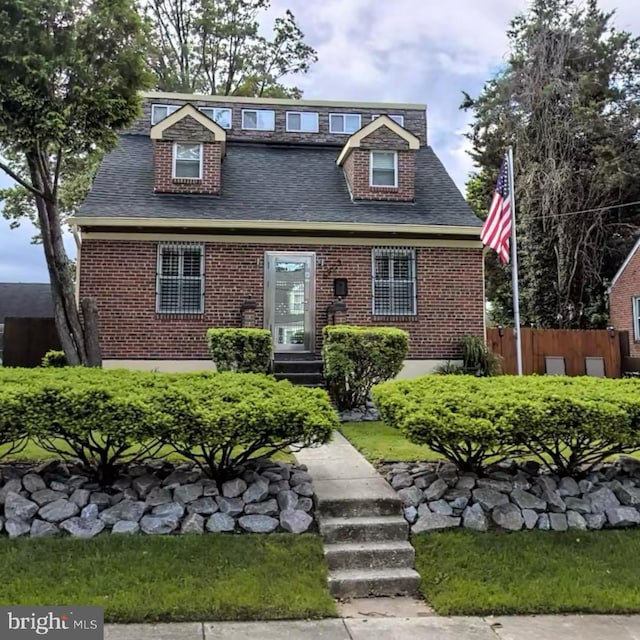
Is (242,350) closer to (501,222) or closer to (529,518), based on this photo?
(501,222)

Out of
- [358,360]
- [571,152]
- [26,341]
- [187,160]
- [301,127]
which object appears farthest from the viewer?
[571,152]

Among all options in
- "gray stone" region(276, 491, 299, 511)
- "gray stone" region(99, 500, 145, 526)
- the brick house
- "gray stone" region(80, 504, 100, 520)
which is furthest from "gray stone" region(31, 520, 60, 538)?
the brick house

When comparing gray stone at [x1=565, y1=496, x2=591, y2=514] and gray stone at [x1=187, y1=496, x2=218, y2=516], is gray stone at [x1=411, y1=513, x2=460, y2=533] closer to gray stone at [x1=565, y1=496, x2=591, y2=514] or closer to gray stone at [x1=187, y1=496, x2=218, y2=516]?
gray stone at [x1=565, y1=496, x2=591, y2=514]

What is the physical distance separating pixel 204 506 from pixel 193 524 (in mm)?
200

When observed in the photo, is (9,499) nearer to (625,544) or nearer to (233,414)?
(233,414)

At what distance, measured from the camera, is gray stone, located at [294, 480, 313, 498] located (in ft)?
15.7

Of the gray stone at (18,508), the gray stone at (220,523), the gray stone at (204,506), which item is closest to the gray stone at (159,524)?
the gray stone at (204,506)

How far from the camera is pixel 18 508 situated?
14.4 ft

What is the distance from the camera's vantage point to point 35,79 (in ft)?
25.3

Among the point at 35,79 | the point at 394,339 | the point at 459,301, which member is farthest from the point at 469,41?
the point at 35,79

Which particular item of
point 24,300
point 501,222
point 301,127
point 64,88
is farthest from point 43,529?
point 24,300

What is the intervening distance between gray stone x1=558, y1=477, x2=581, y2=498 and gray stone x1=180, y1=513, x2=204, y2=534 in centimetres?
309

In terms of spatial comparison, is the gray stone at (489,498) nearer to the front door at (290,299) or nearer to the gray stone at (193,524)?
the gray stone at (193,524)

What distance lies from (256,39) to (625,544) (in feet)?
76.1
